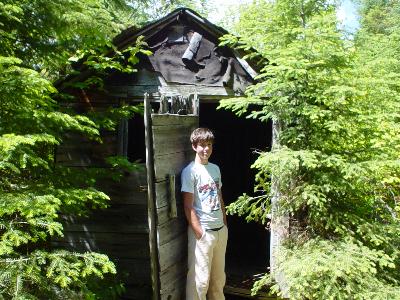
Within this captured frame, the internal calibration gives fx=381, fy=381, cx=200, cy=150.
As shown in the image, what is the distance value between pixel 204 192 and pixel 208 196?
2.4 inches

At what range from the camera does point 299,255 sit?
169 inches

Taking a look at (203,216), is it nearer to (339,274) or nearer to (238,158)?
(339,274)

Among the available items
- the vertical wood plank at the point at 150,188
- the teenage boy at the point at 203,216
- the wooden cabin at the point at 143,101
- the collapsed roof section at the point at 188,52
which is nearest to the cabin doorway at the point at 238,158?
the wooden cabin at the point at 143,101

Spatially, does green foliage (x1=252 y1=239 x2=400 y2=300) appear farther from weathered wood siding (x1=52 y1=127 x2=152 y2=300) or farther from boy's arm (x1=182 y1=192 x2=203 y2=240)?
weathered wood siding (x1=52 y1=127 x2=152 y2=300)

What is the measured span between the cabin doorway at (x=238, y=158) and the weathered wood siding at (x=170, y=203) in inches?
142

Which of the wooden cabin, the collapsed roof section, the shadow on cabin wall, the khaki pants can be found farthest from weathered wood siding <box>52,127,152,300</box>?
the shadow on cabin wall

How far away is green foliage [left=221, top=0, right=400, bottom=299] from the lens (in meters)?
4.01

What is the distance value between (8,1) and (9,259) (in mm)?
2280

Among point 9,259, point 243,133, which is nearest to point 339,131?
point 9,259

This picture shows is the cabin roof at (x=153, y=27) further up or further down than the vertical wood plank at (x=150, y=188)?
further up

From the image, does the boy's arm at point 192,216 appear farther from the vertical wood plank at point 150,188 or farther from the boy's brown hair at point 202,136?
the boy's brown hair at point 202,136

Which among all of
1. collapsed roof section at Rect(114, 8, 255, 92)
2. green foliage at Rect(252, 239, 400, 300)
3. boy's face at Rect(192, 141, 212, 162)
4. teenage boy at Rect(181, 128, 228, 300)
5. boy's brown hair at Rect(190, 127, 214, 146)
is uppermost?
collapsed roof section at Rect(114, 8, 255, 92)

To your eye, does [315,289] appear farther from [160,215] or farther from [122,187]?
[122,187]

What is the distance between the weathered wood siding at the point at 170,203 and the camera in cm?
394
